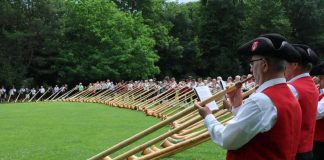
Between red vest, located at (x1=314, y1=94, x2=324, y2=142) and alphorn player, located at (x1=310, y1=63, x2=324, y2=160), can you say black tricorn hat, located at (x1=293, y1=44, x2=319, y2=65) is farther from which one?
red vest, located at (x1=314, y1=94, x2=324, y2=142)

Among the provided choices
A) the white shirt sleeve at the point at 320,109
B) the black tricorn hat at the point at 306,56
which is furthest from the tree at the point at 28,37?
the black tricorn hat at the point at 306,56

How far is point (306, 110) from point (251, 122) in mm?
1481

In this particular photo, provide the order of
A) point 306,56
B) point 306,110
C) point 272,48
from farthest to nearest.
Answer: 1. point 306,56
2. point 306,110
3. point 272,48

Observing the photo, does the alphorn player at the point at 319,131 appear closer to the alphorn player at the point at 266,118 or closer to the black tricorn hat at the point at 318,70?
the black tricorn hat at the point at 318,70

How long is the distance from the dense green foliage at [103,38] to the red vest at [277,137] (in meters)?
38.4

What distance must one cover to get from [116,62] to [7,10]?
446 inches

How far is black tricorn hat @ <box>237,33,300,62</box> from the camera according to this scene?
3215mm

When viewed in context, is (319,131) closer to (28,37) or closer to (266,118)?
(266,118)

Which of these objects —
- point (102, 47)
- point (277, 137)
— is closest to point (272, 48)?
point (277, 137)

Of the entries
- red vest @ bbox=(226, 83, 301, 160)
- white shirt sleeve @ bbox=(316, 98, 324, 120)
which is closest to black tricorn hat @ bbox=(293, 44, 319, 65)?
white shirt sleeve @ bbox=(316, 98, 324, 120)

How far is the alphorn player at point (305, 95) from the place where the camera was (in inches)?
170

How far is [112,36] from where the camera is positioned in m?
42.7

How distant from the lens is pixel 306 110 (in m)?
4.34

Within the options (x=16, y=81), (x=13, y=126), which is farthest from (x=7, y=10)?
(x=13, y=126)
